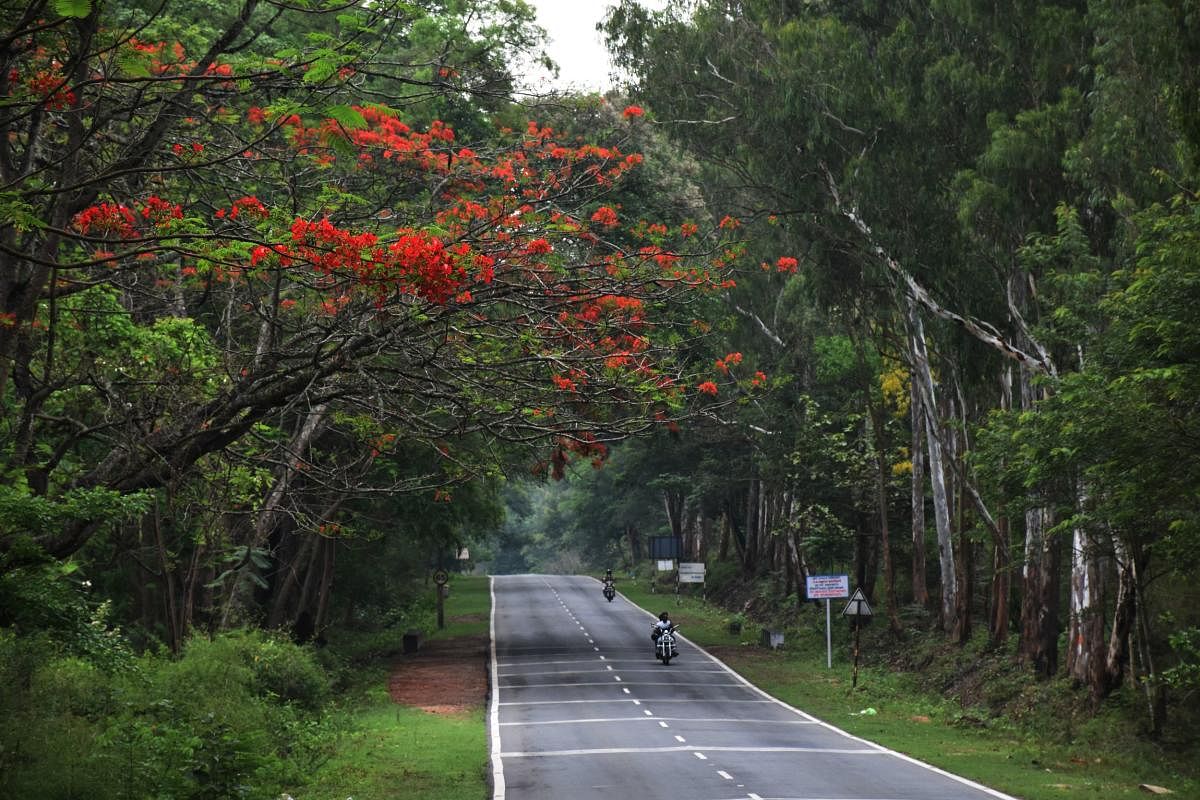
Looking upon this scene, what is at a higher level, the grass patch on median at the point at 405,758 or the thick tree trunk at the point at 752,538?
the thick tree trunk at the point at 752,538

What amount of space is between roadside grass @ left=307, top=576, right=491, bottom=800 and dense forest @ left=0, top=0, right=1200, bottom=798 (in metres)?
1.03

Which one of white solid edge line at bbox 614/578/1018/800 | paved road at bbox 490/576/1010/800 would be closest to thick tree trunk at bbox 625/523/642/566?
paved road at bbox 490/576/1010/800

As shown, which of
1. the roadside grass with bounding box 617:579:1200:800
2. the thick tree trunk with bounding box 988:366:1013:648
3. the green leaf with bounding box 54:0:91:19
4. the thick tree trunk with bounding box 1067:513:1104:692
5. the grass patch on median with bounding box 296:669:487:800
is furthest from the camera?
the thick tree trunk with bounding box 988:366:1013:648

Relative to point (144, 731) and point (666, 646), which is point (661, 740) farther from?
point (666, 646)

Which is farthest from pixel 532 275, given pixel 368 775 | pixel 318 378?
pixel 368 775

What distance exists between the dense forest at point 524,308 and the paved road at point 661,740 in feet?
12.8

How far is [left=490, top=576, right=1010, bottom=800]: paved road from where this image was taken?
1798cm

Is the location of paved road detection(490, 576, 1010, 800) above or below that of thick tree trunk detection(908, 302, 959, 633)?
below

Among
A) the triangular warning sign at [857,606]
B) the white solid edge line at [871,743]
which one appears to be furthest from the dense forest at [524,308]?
the triangular warning sign at [857,606]

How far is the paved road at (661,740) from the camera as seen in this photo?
1798 cm

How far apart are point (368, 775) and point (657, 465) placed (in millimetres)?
42878

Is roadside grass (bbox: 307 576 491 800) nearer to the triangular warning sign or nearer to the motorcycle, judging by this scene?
the motorcycle

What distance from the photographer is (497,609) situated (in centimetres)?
6425

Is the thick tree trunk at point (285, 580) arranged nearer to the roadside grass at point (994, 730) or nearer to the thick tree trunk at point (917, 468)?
the roadside grass at point (994, 730)
